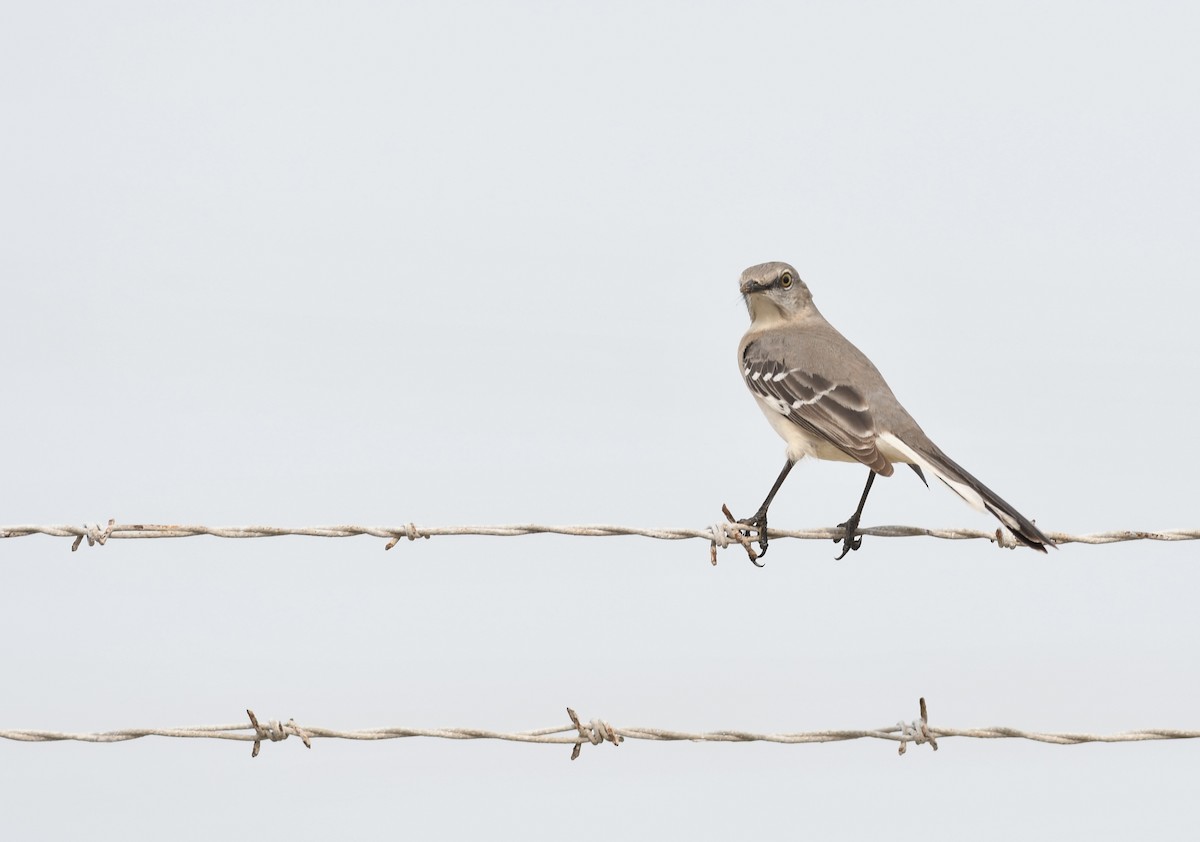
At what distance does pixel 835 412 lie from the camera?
24.5ft

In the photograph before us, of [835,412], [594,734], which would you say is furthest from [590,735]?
[835,412]

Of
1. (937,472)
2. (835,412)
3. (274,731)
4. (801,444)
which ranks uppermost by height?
(835,412)

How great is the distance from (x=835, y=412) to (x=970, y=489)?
1210 mm

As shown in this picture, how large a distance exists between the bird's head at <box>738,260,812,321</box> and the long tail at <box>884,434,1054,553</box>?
88.1 inches

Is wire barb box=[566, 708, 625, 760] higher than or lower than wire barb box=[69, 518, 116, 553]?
lower

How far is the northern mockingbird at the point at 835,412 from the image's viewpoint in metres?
7.07

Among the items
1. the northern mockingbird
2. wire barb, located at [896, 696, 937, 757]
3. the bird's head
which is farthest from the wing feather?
wire barb, located at [896, 696, 937, 757]


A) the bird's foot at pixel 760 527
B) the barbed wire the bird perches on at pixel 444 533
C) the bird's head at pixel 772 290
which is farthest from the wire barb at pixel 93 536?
Answer: the bird's head at pixel 772 290

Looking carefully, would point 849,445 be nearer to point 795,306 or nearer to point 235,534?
point 795,306

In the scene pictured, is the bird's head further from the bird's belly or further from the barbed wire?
the barbed wire

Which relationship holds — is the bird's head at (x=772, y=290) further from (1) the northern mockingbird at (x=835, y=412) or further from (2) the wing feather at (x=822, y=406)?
(2) the wing feather at (x=822, y=406)

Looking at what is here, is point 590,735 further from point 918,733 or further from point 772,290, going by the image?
point 772,290

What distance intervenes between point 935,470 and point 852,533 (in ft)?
3.12

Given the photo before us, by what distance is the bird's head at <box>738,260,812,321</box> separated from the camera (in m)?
9.32
